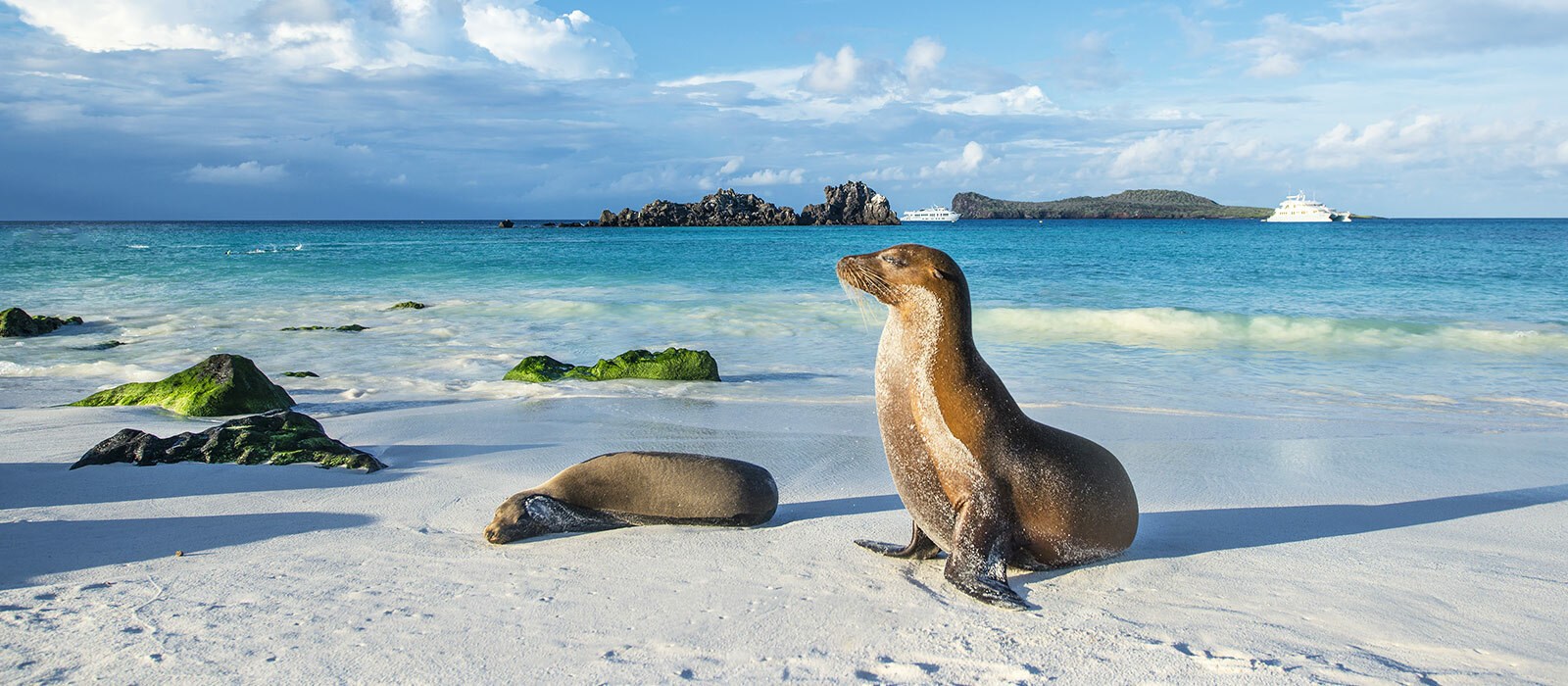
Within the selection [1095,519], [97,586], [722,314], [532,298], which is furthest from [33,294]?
[1095,519]

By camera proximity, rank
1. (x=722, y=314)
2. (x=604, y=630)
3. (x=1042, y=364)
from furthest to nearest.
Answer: (x=722, y=314) → (x=1042, y=364) → (x=604, y=630)

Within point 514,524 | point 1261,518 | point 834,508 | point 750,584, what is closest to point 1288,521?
point 1261,518

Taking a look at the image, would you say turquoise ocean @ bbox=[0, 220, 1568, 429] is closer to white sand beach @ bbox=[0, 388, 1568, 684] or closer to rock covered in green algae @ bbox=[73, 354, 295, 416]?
rock covered in green algae @ bbox=[73, 354, 295, 416]

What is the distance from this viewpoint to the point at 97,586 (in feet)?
13.2

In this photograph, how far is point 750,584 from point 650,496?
1.14 metres

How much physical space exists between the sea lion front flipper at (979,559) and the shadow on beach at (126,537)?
2880 mm

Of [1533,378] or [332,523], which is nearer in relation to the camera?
[332,523]

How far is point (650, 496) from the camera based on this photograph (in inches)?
205

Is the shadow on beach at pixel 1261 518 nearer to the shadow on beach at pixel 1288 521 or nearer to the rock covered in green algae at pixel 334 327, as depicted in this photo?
the shadow on beach at pixel 1288 521

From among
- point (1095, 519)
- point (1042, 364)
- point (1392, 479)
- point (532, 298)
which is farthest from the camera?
point (532, 298)

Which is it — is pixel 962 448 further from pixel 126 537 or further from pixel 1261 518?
pixel 126 537

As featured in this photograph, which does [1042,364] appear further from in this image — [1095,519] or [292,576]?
[292,576]

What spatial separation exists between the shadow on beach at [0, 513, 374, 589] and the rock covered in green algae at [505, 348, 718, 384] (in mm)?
5744

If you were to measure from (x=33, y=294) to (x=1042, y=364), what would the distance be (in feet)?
83.6
